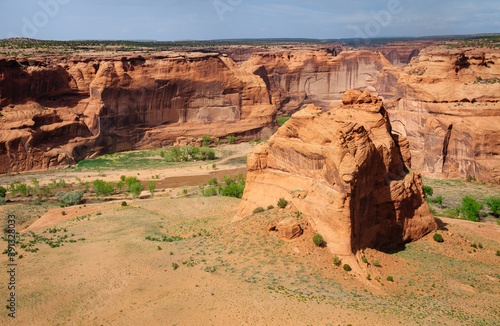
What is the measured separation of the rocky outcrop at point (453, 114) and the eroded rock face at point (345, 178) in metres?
27.0

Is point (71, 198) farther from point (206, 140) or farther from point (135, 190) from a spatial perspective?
point (206, 140)

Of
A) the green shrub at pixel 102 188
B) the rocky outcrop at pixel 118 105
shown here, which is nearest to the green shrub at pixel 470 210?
the green shrub at pixel 102 188

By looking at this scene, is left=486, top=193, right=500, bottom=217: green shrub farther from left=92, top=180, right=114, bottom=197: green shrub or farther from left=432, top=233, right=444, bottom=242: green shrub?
left=92, top=180, right=114, bottom=197: green shrub

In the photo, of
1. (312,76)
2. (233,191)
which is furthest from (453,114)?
(312,76)

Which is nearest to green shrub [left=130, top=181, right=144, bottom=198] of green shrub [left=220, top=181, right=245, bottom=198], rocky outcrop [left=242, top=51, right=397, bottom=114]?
green shrub [left=220, top=181, right=245, bottom=198]

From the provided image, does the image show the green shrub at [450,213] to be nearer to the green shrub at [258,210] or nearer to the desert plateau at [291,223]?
the desert plateau at [291,223]

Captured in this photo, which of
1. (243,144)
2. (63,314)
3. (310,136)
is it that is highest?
(310,136)

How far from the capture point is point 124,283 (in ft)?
71.1

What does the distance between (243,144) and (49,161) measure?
32.9 metres

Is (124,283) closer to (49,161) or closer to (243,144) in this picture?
(49,161)

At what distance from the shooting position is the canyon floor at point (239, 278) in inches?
741

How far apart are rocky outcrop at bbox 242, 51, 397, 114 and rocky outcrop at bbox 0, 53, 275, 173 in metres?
28.5

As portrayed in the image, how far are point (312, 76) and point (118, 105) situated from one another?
57028 millimetres

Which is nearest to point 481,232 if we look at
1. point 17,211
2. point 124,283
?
point 124,283
